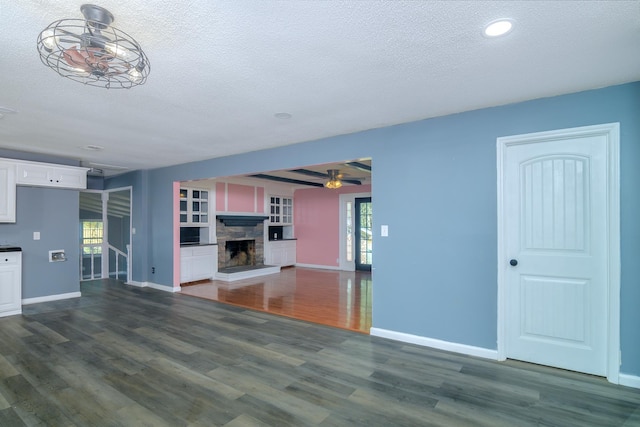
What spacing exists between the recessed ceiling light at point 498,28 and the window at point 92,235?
8.46m

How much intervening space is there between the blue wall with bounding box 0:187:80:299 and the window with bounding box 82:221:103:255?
76.5 inches

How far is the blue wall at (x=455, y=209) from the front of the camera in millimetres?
2588

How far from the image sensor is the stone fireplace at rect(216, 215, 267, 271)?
25.6ft

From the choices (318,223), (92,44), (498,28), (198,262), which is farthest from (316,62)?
(318,223)

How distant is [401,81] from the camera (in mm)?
2553

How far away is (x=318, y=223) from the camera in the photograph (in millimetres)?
9219

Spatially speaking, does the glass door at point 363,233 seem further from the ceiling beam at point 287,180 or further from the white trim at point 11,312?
the white trim at point 11,312

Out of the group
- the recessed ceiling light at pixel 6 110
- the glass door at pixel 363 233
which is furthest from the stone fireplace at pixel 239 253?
the recessed ceiling light at pixel 6 110

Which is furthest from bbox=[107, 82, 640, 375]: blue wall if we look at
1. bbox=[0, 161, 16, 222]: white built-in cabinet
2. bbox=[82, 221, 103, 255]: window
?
bbox=[82, 221, 103, 255]: window

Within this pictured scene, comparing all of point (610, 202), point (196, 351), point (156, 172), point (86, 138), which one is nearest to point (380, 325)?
point (196, 351)

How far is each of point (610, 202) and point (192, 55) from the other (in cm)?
337

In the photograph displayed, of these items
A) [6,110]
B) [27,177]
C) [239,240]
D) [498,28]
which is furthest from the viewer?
[239,240]

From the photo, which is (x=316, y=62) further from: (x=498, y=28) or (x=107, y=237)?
(x=107, y=237)

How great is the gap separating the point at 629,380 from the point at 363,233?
616 centimetres
